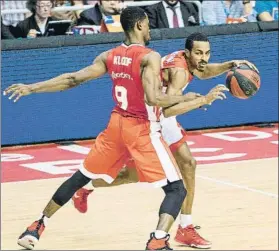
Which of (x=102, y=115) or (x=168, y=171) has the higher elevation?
(x=168, y=171)

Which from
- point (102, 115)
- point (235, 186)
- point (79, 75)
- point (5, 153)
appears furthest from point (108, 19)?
point (79, 75)

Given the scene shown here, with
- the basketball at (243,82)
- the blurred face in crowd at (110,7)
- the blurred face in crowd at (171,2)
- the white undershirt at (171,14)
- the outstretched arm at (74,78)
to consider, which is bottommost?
the white undershirt at (171,14)

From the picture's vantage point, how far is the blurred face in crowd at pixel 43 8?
13.9 m

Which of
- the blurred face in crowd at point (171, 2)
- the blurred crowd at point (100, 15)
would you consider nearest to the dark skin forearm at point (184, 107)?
the blurred crowd at point (100, 15)

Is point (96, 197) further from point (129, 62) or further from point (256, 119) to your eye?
point (256, 119)

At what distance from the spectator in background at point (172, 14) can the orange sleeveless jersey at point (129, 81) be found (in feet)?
20.2

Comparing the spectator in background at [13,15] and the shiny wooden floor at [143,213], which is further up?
the spectator in background at [13,15]

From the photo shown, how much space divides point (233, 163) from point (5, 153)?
9.52 ft

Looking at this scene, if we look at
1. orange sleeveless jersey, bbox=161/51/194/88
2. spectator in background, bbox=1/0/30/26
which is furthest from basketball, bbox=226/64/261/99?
spectator in background, bbox=1/0/30/26

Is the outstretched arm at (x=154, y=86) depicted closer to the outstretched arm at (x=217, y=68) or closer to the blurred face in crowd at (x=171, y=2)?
the outstretched arm at (x=217, y=68)

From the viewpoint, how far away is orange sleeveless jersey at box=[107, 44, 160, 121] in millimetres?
8148

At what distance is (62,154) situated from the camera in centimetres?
1326

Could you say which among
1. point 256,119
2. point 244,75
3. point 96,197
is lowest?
point 256,119

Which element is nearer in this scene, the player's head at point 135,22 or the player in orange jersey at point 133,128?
the player in orange jersey at point 133,128
